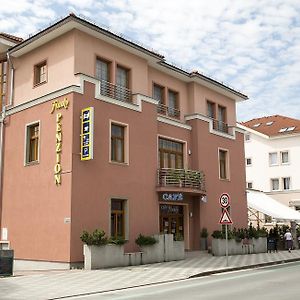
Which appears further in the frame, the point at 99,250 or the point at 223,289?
the point at 99,250

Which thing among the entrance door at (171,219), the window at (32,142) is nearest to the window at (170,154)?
the entrance door at (171,219)

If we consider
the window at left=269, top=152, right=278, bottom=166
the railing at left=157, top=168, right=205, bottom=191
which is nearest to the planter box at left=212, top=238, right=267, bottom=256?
the railing at left=157, top=168, right=205, bottom=191

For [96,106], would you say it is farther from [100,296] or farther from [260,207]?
[260,207]

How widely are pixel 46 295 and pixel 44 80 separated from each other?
1332cm

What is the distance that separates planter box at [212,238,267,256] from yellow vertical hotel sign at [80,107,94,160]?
32.2ft

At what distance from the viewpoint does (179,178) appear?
25516mm

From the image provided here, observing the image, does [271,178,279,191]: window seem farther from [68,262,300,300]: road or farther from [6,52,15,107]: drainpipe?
[68,262,300,300]: road

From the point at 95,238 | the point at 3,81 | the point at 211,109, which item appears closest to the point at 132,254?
the point at 95,238

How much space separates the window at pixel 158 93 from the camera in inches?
1093

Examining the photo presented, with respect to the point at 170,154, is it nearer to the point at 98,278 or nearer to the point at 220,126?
the point at 220,126

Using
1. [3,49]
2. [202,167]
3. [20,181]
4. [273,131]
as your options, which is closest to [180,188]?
[202,167]

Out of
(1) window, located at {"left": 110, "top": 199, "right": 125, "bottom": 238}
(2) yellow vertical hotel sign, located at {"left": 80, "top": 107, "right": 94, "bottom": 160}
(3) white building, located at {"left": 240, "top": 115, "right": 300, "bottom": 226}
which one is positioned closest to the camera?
(2) yellow vertical hotel sign, located at {"left": 80, "top": 107, "right": 94, "bottom": 160}

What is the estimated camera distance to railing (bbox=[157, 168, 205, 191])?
25.0m

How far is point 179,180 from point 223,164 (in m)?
6.92
